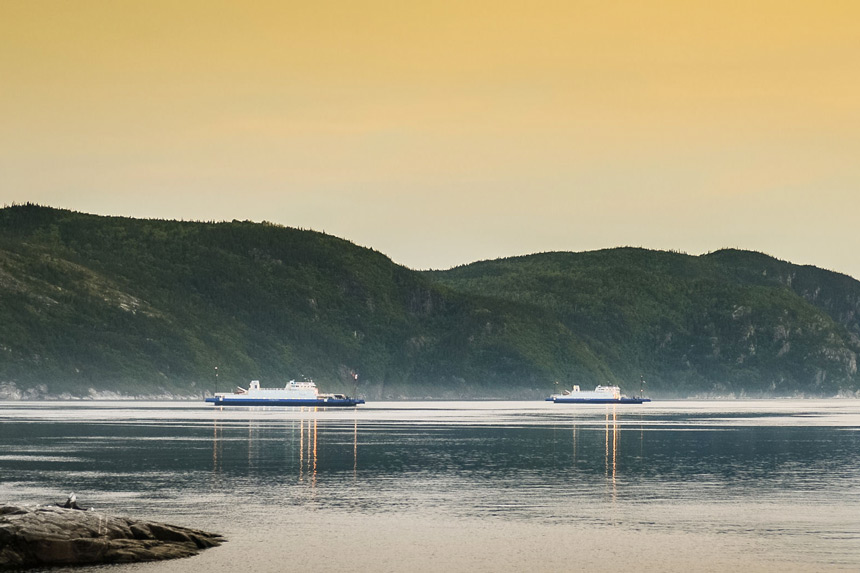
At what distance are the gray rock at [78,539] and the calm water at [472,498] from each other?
1.23 m

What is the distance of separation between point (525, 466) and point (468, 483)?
47.8ft

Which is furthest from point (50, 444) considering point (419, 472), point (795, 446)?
point (795, 446)

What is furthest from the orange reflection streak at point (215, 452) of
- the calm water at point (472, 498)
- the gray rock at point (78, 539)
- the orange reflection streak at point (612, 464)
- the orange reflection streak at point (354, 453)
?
the gray rock at point (78, 539)

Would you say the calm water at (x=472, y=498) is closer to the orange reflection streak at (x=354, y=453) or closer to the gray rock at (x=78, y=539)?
the orange reflection streak at (x=354, y=453)

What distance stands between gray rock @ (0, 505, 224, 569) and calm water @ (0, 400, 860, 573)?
1.23m

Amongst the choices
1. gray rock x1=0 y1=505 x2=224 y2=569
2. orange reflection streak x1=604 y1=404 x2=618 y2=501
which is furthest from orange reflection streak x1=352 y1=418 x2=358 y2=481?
gray rock x1=0 y1=505 x2=224 y2=569

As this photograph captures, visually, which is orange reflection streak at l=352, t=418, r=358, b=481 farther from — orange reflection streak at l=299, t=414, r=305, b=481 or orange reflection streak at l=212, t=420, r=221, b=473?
orange reflection streak at l=212, t=420, r=221, b=473

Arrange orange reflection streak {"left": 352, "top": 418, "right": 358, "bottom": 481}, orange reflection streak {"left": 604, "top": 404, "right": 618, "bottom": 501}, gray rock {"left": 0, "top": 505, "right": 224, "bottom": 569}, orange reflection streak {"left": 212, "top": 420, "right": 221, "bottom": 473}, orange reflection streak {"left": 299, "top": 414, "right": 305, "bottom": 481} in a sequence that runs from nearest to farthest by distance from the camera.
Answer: gray rock {"left": 0, "top": 505, "right": 224, "bottom": 569}
orange reflection streak {"left": 604, "top": 404, "right": 618, "bottom": 501}
orange reflection streak {"left": 352, "top": 418, "right": 358, "bottom": 481}
orange reflection streak {"left": 212, "top": 420, "right": 221, "bottom": 473}
orange reflection streak {"left": 299, "top": 414, "right": 305, "bottom": 481}

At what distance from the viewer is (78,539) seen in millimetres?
46062

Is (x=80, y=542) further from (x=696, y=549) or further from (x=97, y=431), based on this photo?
(x=97, y=431)

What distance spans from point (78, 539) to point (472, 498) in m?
25.9

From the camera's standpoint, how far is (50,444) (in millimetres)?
115375

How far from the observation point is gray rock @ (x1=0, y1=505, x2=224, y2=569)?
45531 mm

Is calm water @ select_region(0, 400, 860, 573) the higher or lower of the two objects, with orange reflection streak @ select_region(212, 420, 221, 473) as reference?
lower
